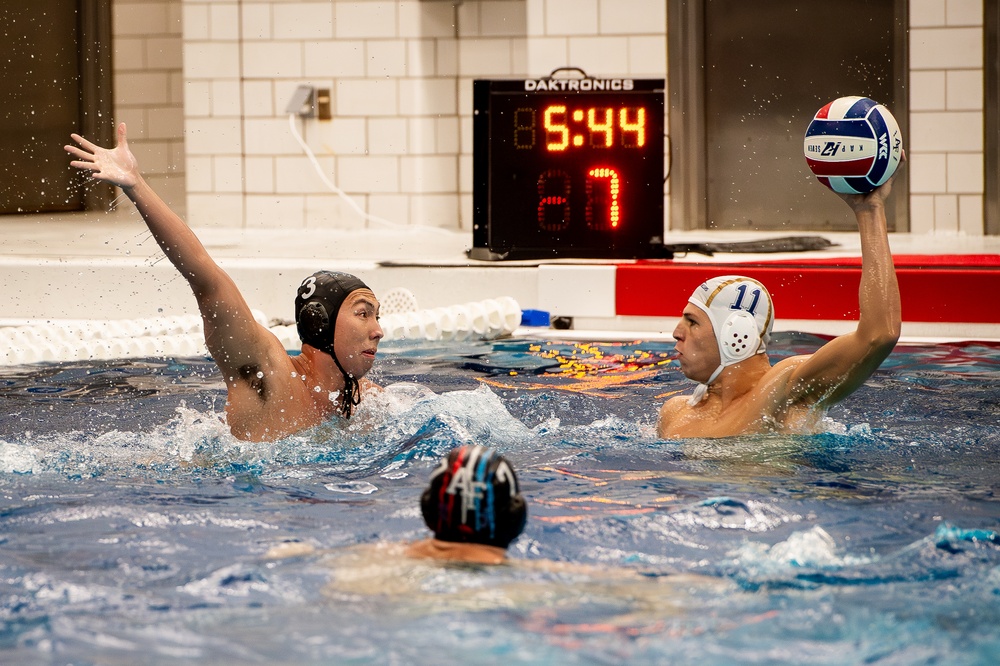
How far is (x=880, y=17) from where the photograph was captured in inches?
401

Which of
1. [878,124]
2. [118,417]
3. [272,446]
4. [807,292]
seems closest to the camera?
[878,124]

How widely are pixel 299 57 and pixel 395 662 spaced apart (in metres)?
9.13

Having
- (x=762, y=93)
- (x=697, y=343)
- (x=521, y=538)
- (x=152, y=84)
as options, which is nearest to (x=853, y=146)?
(x=697, y=343)

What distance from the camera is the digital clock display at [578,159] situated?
7117 millimetres

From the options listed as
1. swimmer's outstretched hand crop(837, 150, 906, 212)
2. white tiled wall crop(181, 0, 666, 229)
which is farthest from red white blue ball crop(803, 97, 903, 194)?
white tiled wall crop(181, 0, 666, 229)

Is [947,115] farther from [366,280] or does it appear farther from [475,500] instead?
[475,500]

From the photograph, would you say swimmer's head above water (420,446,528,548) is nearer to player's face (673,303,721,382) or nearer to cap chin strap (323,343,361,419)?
cap chin strap (323,343,361,419)

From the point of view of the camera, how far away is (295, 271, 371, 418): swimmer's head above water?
3.75 metres

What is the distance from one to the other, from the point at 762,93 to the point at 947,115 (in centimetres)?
159

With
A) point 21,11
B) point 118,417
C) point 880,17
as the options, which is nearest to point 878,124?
point 118,417

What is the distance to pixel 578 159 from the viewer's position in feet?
23.4

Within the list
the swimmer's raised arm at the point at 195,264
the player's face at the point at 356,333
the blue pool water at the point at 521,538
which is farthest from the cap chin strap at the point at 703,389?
the swimmer's raised arm at the point at 195,264

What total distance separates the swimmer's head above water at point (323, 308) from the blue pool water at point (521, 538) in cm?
28

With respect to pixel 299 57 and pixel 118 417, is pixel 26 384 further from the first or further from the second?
pixel 299 57
